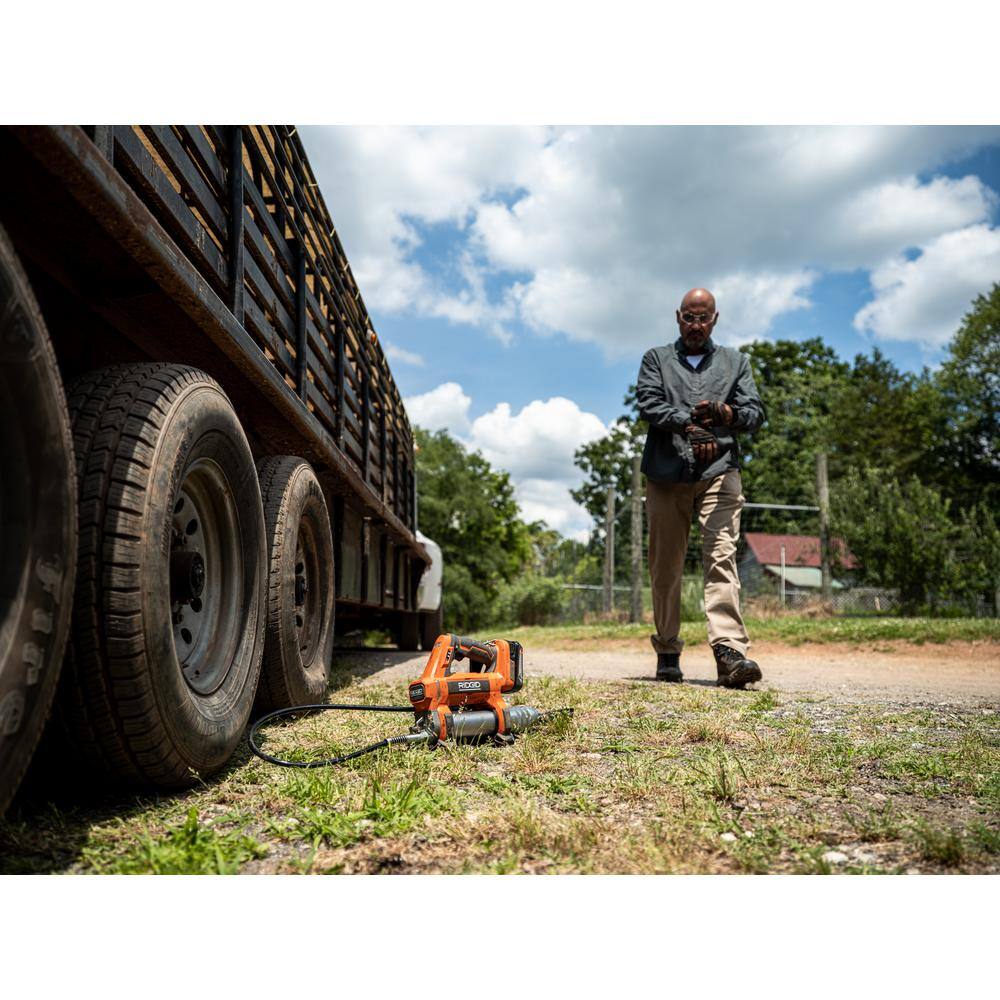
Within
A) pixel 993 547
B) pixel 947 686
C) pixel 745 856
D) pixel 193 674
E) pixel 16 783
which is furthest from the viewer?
pixel 993 547

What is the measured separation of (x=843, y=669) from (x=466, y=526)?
2148cm

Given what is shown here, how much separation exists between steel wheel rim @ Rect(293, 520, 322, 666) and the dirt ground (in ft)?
4.28

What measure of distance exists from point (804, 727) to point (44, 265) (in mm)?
2858

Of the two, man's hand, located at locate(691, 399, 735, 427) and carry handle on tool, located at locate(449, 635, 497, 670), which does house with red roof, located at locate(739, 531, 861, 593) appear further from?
carry handle on tool, located at locate(449, 635, 497, 670)

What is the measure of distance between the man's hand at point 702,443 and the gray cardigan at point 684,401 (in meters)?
0.03

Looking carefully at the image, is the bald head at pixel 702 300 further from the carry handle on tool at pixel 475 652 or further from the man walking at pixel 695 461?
the carry handle on tool at pixel 475 652

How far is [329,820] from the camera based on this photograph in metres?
1.76

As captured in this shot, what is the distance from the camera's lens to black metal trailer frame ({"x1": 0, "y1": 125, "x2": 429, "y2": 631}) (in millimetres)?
1603

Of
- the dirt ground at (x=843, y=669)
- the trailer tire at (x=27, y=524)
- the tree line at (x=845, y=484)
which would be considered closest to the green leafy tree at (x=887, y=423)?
the tree line at (x=845, y=484)

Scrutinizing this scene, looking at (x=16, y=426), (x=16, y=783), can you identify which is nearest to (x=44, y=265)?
(x=16, y=426)

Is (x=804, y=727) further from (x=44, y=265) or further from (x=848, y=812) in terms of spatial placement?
(x=44, y=265)

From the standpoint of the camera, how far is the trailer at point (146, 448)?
4.43ft

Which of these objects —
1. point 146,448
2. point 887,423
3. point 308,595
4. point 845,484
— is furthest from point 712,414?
point 887,423

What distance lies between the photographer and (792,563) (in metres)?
29.8
